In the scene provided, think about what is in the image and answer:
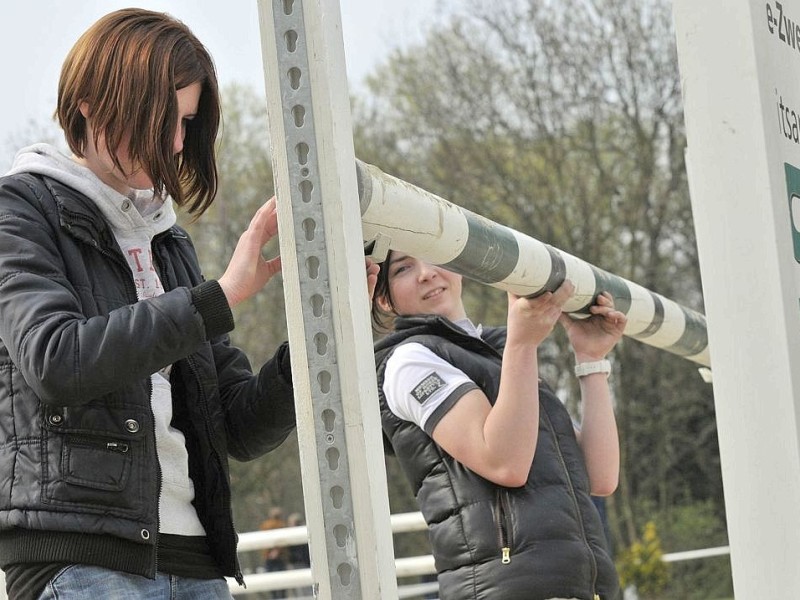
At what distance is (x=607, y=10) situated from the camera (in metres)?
18.9

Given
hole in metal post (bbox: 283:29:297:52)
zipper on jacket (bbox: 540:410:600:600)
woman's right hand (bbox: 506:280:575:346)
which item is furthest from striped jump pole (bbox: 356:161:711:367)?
zipper on jacket (bbox: 540:410:600:600)

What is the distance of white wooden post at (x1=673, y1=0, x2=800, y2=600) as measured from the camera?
1583mm

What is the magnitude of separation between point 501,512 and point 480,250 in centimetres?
59

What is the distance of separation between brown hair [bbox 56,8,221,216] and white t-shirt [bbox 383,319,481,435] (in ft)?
2.85

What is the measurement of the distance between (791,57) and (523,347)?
1071 millimetres

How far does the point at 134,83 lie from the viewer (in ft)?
6.44

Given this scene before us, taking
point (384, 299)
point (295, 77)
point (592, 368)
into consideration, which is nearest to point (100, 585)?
point (295, 77)

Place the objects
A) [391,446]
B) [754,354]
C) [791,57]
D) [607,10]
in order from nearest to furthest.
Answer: [754,354]
[791,57]
[391,446]
[607,10]

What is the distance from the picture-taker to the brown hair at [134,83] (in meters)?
1.96

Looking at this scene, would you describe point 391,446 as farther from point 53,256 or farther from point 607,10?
point 607,10

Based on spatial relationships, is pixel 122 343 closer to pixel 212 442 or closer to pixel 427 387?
pixel 212 442

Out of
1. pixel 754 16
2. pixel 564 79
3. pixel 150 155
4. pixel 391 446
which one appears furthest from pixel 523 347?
pixel 564 79

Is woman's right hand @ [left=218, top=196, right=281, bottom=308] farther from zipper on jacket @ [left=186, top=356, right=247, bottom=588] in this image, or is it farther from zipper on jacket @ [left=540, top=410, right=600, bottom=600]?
zipper on jacket @ [left=540, top=410, right=600, bottom=600]

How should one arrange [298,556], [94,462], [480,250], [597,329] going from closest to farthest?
1. [94,462]
2. [480,250]
3. [597,329]
4. [298,556]
